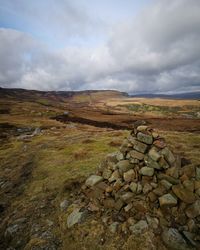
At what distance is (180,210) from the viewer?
457 inches

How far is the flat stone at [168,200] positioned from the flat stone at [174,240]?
131 cm

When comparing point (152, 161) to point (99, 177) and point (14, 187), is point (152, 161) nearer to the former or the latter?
point (99, 177)

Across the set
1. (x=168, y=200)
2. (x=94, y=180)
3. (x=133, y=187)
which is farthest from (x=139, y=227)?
(x=94, y=180)

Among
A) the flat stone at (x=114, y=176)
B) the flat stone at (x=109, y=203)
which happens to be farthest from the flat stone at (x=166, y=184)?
the flat stone at (x=109, y=203)

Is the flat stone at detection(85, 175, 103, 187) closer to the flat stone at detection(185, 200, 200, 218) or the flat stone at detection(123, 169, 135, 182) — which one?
the flat stone at detection(123, 169, 135, 182)

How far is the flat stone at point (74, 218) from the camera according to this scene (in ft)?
41.6

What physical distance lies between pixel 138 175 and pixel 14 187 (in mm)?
12231

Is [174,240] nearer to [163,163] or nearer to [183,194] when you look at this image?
[183,194]

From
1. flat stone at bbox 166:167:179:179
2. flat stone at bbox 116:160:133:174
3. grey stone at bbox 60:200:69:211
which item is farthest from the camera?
grey stone at bbox 60:200:69:211

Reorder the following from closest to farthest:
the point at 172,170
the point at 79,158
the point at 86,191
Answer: the point at 172,170, the point at 86,191, the point at 79,158

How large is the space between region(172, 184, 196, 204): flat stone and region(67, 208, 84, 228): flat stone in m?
5.81

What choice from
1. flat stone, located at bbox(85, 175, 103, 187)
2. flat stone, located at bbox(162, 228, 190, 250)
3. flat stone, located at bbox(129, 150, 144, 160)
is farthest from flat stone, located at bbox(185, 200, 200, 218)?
flat stone, located at bbox(85, 175, 103, 187)

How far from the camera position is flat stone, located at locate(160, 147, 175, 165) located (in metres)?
12.9

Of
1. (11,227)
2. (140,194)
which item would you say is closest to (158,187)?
(140,194)
